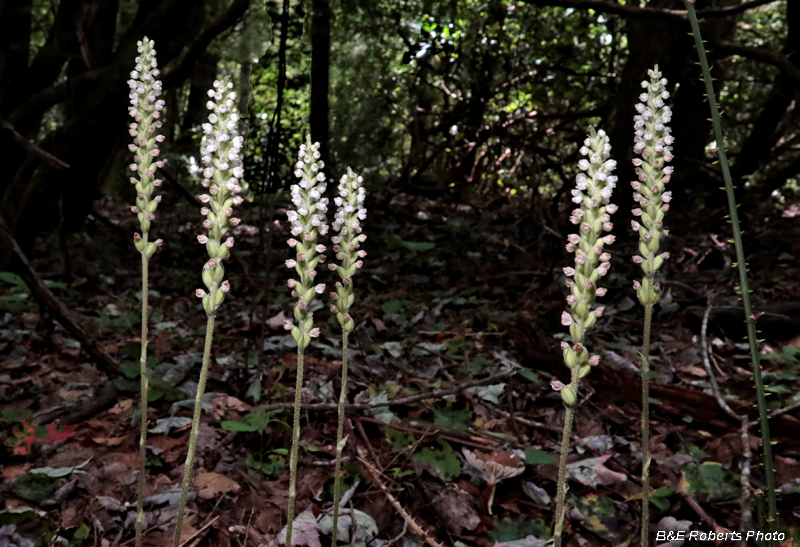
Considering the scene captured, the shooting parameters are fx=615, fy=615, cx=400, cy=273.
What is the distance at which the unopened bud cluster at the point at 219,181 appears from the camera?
134 cm

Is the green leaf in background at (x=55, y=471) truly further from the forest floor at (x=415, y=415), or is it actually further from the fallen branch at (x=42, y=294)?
the fallen branch at (x=42, y=294)

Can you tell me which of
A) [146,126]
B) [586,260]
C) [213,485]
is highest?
[146,126]

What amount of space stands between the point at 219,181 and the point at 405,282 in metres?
4.95

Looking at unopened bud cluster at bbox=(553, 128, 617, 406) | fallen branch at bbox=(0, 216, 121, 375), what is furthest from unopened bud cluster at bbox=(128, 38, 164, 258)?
fallen branch at bbox=(0, 216, 121, 375)

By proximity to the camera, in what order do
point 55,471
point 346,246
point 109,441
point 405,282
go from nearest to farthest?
point 346,246
point 55,471
point 109,441
point 405,282

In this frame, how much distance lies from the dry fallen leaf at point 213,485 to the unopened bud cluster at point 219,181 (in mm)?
1513

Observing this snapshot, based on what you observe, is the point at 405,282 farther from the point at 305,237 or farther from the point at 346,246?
the point at 305,237

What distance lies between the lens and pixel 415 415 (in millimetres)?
3270

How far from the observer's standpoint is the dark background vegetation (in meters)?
2.67

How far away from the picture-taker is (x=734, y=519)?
2.42 meters

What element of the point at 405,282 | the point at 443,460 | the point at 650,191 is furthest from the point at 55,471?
the point at 405,282

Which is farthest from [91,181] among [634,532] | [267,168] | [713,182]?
[713,182]

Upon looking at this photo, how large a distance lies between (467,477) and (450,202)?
6.55 meters

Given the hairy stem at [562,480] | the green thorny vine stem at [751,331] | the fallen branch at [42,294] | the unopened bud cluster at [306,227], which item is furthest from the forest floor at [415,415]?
the unopened bud cluster at [306,227]
